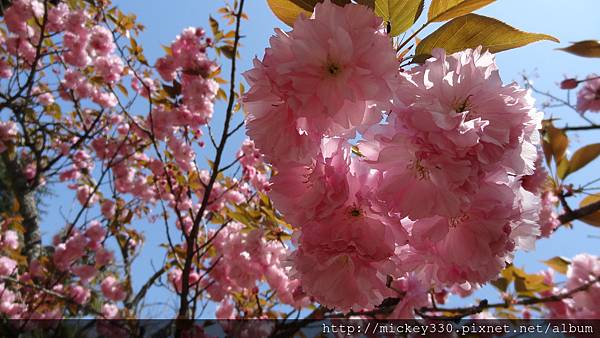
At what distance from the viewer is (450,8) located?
70 centimetres

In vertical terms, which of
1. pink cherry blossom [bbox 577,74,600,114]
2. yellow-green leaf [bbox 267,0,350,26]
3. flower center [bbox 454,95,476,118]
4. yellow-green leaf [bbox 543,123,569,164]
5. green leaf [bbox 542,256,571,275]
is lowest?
flower center [bbox 454,95,476,118]

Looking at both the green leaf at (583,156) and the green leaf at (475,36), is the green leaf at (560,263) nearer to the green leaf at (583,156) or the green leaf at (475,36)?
the green leaf at (583,156)

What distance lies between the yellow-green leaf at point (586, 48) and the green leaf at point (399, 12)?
3.66 ft

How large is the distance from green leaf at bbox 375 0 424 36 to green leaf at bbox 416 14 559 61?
45mm

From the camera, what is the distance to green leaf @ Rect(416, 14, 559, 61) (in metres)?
0.65

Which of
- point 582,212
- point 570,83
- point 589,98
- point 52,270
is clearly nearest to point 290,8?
point 582,212

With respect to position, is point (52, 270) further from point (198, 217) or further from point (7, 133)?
point (198, 217)

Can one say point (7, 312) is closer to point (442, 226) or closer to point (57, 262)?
point (57, 262)

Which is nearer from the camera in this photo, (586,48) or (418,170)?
(418,170)

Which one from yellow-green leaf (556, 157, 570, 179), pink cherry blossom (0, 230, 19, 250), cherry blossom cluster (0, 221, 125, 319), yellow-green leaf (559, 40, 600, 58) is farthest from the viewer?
pink cherry blossom (0, 230, 19, 250)

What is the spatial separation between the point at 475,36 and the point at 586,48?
3.55 ft

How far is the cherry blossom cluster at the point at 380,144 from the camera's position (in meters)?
0.52

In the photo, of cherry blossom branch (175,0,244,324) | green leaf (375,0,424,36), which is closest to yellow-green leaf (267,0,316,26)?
→ green leaf (375,0,424,36)

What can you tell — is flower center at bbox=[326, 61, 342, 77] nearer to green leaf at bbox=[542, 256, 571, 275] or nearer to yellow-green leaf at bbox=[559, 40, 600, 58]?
yellow-green leaf at bbox=[559, 40, 600, 58]
